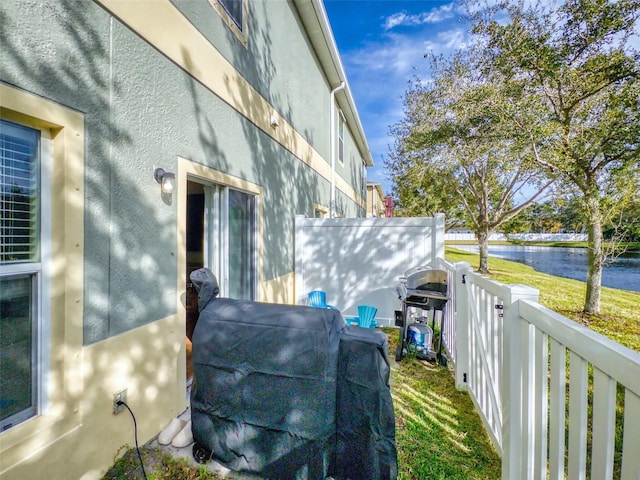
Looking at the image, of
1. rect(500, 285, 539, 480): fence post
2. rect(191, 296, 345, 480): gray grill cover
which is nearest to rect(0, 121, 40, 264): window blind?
rect(191, 296, 345, 480): gray grill cover

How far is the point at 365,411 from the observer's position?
6.64 feet

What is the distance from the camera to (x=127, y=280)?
8.10 feet

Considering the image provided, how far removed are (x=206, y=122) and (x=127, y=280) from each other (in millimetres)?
1974

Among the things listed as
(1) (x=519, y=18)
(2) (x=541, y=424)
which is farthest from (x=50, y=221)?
(1) (x=519, y=18)

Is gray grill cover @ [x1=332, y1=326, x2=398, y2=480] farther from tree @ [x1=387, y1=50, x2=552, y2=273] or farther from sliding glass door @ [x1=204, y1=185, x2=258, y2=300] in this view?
tree @ [x1=387, y1=50, x2=552, y2=273]

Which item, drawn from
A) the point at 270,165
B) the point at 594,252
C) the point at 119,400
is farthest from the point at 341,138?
the point at 119,400

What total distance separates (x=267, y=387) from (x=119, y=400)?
1.25m

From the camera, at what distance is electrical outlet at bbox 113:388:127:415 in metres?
2.36

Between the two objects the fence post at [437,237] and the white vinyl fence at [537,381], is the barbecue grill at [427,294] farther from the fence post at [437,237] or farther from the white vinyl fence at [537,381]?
the fence post at [437,237]

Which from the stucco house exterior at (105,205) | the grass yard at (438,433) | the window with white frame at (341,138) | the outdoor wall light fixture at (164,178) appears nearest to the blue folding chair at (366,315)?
the grass yard at (438,433)

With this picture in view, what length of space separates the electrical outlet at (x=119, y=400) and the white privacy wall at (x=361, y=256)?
13.4ft

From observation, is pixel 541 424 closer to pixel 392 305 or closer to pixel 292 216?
pixel 392 305

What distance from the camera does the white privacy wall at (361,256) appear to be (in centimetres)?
577

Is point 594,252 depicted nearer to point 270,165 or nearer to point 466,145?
point 466,145
